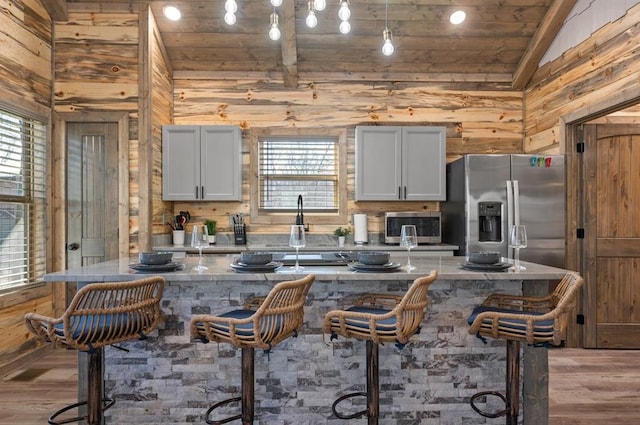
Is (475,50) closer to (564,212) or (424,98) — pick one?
(424,98)

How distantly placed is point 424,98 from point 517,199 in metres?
1.73

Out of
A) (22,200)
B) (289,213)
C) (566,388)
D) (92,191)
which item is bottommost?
(566,388)

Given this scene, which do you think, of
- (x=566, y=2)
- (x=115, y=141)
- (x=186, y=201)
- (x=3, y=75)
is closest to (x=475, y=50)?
(x=566, y=2)

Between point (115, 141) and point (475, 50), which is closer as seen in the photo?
point (115, 141)

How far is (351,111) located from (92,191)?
117 inches

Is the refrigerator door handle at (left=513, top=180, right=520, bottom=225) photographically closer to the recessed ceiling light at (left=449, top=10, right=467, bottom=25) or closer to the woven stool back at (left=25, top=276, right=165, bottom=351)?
the recessed ceiling light at (left=449, top=10, right=467, bottom=25)

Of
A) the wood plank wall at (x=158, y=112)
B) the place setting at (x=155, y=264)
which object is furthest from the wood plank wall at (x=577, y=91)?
the wood plank wall at (x=158, y=112)

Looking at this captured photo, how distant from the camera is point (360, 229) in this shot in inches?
193

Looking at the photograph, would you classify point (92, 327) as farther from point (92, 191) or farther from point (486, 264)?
point (92, 191)

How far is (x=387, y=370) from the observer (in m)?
2.53

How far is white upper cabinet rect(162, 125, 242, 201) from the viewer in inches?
182

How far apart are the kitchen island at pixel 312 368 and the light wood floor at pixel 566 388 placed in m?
0.39

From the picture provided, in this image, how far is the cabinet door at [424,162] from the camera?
4.76 meters

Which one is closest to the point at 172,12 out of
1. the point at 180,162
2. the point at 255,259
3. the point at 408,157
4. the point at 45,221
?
the point at 180,162
